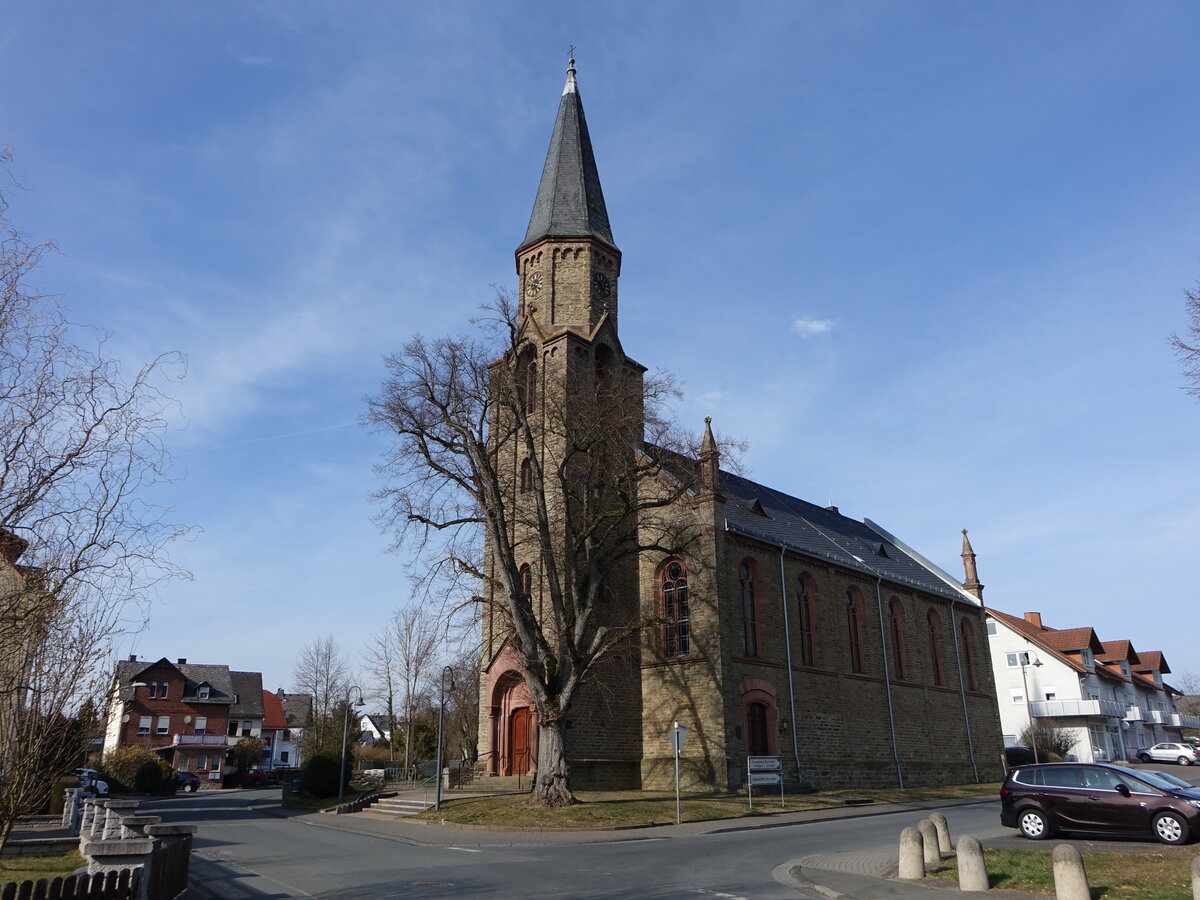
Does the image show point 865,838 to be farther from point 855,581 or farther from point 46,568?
point 855,581

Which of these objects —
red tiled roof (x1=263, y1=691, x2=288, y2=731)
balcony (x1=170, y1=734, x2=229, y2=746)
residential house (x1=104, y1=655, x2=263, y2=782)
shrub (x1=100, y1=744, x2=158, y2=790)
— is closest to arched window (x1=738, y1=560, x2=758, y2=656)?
shrub (x1=100, y1=744, x2=158, y2=790)

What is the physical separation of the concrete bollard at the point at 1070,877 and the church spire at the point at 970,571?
4153 centimetres

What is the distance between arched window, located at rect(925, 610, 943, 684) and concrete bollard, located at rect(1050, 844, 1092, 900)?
34613 mm

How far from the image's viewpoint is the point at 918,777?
3797cm

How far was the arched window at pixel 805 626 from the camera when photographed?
34.4 meters

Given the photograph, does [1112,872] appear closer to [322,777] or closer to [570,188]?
[322,777]

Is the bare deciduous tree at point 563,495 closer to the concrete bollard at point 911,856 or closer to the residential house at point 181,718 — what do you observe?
the concrete bollard at point 911,856

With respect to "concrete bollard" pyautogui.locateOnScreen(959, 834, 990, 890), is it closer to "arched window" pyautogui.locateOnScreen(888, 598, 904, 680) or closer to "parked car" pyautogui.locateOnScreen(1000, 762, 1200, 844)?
"parked car" pyautogui.locateOnScreen(1000, 762, 1200, 844)

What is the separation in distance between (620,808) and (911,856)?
12318mm

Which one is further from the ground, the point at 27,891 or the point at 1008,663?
the point at 1008,663

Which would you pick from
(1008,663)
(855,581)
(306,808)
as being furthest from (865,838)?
(1008,663)

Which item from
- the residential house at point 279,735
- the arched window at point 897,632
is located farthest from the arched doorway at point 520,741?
the residential house at point 279,735

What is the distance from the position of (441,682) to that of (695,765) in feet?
30.0

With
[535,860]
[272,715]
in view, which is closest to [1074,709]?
[535,860]
